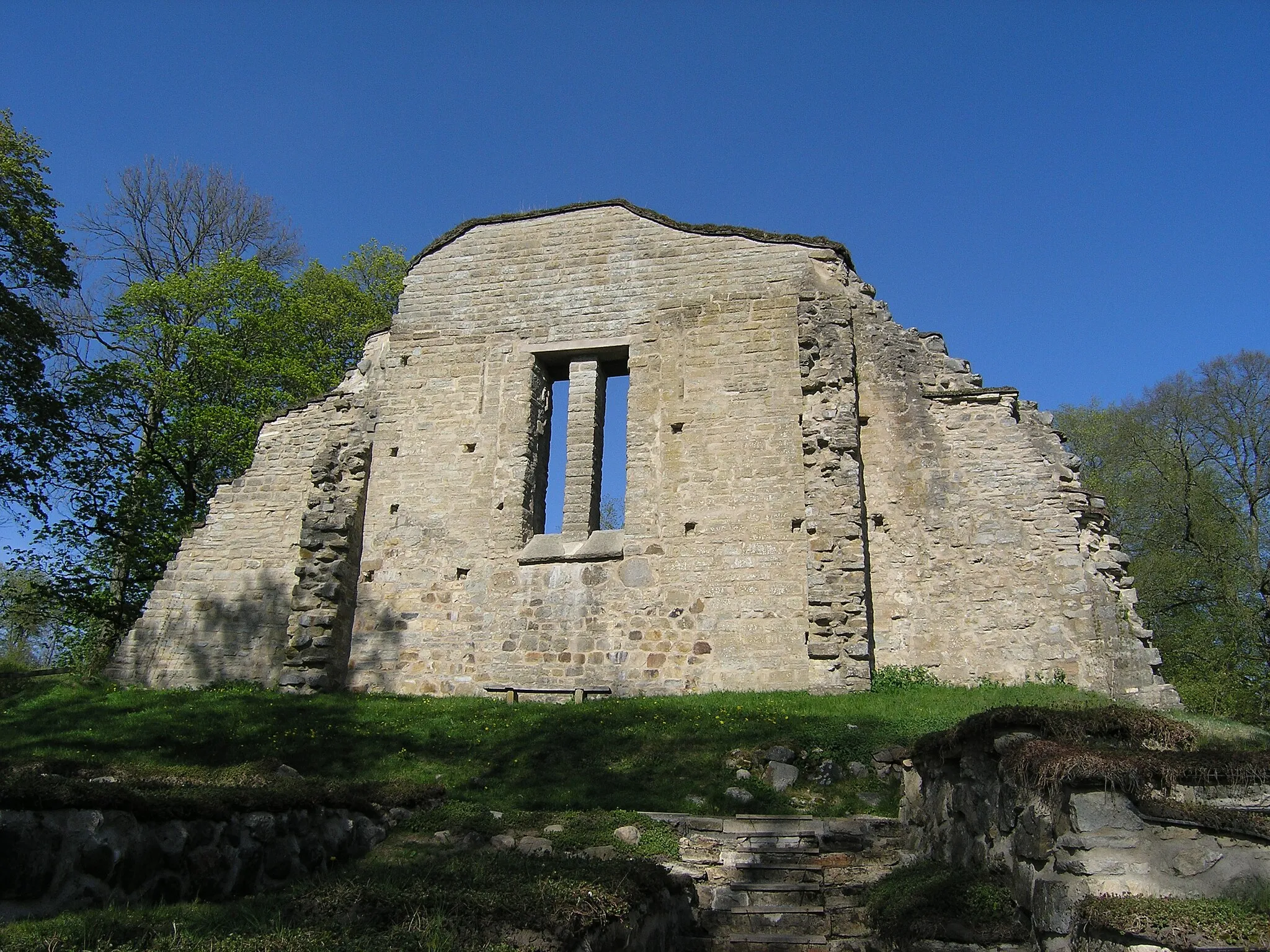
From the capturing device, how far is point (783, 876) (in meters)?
6.92

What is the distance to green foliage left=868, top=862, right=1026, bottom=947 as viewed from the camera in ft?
17.1

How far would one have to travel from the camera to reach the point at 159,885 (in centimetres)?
527

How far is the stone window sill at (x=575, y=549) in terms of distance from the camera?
1388 centimetres

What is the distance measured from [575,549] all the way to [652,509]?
4.23 feet

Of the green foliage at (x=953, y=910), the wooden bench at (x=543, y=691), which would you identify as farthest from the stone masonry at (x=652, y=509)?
the green foliage at (x=953, y=910)

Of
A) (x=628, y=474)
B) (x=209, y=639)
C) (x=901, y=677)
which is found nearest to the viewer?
(x=901, y=677)

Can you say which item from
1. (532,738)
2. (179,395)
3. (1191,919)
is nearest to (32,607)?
(179,395)

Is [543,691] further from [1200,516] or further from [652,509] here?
[1200,516]

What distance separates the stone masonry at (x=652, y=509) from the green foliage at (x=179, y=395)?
5899 millimetres

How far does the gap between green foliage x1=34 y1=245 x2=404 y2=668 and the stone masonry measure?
5.90 meters

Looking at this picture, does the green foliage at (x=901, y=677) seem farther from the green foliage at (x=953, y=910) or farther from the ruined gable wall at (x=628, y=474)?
the green foliage at (x=953, y=910)

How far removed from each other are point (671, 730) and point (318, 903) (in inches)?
232

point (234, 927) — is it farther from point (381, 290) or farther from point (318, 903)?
point (381, 290)

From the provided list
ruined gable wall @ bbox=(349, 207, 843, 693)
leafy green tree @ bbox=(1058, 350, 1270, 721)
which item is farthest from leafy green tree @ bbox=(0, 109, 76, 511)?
leafy green tree @ bbox=(1058, 350, 1270, 721)
